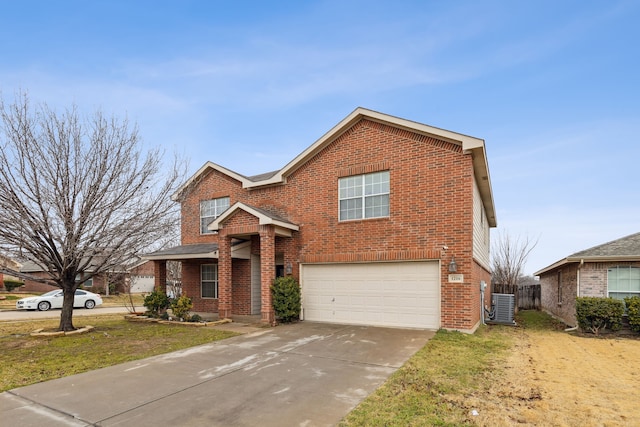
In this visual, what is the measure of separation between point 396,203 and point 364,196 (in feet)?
4.02

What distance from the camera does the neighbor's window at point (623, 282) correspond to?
11.8 metres

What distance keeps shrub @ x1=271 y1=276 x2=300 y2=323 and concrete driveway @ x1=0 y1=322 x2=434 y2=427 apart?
322 centimetres

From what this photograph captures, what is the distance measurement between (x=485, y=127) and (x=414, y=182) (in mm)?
9675

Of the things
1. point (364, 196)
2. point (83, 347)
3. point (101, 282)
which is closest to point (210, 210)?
point (364, 196)

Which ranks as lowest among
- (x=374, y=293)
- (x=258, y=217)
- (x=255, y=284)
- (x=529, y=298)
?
(x=529, y=298)

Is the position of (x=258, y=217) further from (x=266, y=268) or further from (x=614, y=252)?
(x=614, y=252)

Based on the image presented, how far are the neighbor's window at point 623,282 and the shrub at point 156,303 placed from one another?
16415 mm

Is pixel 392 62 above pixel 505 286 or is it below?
above

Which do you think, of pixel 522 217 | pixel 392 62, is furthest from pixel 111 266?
pixel 522 217

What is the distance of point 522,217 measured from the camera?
29062 millimetres

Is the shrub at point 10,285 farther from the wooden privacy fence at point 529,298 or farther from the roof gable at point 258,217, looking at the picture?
the wooden privacy fence at point 529,298

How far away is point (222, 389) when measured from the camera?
5.58m

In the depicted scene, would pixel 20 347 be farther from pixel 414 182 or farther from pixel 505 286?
pixel 505 286

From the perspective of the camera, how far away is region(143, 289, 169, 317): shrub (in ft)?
46.2
